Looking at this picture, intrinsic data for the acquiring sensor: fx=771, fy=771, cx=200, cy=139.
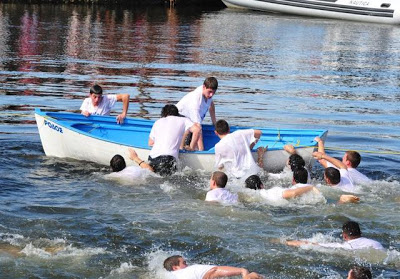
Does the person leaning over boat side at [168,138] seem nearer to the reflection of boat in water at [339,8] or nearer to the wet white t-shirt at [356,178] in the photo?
the wet white t-shirt at [356,178]

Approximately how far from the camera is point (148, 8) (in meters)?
58.6

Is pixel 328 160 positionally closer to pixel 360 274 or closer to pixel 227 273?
pixel 227 273

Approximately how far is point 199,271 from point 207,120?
12.1 meters

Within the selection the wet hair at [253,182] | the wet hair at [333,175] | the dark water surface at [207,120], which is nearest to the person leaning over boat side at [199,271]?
the dark water surface at [207,120]

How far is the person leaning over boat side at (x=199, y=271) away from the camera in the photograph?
1059 cm

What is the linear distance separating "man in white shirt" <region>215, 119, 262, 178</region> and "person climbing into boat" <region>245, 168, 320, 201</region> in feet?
2.87

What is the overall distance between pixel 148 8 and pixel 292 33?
16729 millimetres

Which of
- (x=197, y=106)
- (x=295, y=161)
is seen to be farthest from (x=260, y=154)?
(x=197, y=106)

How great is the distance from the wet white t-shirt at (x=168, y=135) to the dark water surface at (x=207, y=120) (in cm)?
59

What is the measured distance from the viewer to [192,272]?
34.7ft

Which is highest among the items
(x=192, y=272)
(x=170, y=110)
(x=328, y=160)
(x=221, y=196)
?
(x=170, y=110)

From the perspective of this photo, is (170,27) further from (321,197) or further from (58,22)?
(321,197)

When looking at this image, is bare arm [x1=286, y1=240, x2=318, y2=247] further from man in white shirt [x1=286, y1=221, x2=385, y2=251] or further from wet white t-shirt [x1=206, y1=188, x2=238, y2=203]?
wet white t-shirt [x1=206, y1=188, x2=238, y2=203]

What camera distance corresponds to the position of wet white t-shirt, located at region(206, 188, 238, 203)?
14.0 m
